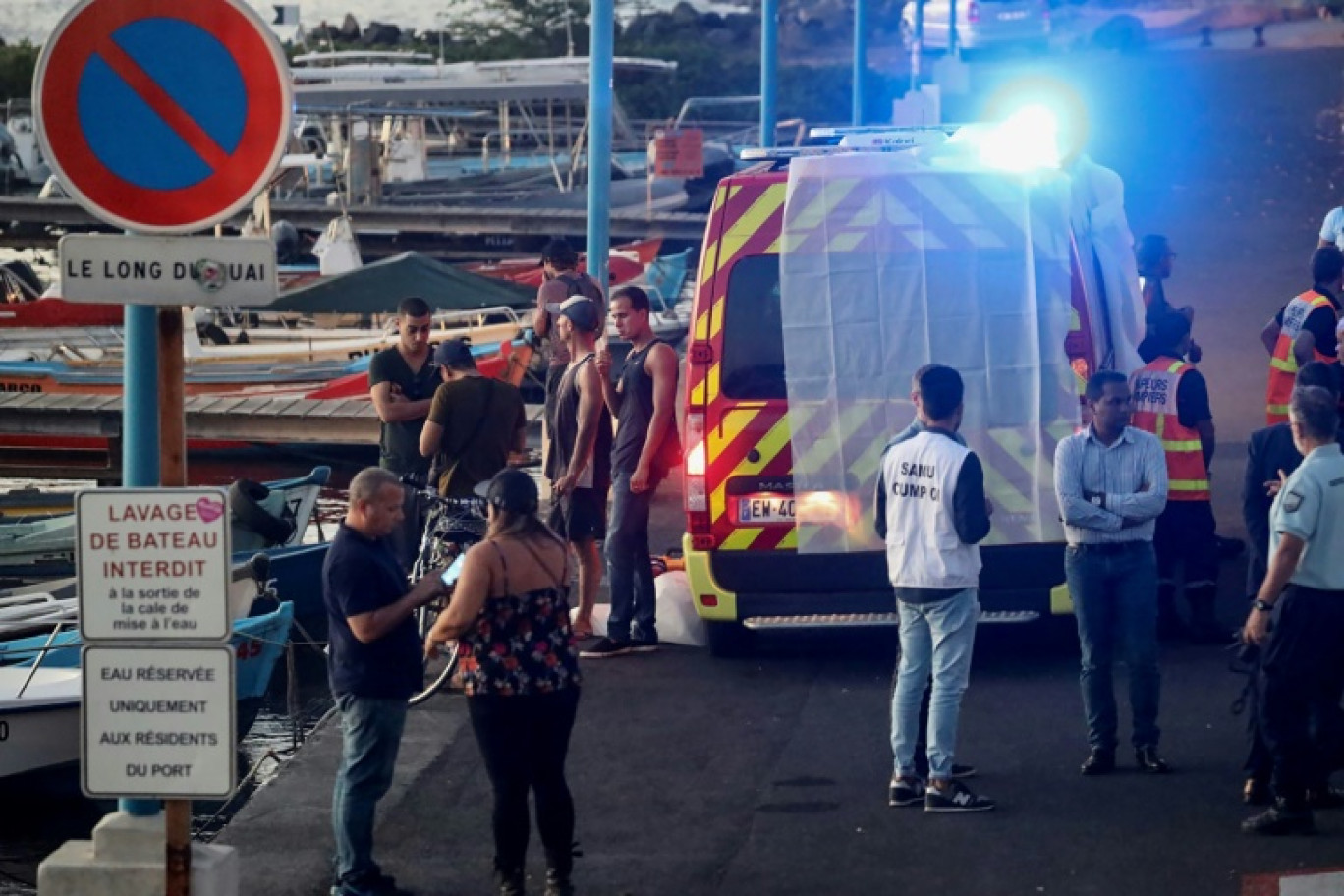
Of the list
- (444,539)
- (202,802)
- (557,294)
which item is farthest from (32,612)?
(557,294)

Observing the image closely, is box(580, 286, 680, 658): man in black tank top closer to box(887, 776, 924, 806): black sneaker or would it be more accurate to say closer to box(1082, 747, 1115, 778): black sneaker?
box(887, 776, 924, 806): black sneaker

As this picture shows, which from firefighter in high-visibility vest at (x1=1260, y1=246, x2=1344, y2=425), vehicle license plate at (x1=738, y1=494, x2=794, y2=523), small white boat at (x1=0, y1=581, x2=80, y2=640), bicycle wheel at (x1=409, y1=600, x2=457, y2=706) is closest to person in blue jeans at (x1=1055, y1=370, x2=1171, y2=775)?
vehicle license plate at (x1=738, y1=494, x2=794, y2=523)

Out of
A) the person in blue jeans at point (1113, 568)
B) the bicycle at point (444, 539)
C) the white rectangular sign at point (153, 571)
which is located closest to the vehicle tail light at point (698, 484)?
the bicycle at point (444, 539)

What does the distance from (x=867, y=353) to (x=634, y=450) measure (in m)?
1.49

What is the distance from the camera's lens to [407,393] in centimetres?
1158

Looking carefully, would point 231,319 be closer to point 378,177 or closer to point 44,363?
point 44,363

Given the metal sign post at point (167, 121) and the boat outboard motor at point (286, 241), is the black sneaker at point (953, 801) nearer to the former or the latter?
the metal sign post at point (167, 121)

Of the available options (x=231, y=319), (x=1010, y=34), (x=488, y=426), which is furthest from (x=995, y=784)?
(x=1010, y=34)

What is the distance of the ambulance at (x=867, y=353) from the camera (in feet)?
32.8

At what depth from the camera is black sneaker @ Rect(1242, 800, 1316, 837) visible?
7.82 metres

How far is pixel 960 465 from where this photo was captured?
26.3 ft

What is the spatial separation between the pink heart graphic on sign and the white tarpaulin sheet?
4.58 meters

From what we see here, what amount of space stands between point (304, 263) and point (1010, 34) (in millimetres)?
19876

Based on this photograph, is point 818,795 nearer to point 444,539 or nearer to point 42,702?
point 444,539
